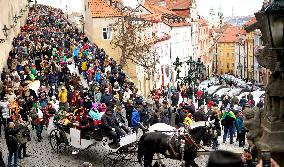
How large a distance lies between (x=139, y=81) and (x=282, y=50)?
47.1 metres

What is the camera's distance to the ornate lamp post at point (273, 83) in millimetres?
5744

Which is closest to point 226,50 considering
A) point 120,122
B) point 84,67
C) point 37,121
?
point 84,67

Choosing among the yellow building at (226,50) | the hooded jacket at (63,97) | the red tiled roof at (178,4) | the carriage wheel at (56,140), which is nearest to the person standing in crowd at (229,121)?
the carriage wheel at (56,140)

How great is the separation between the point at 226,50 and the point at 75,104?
114 meters

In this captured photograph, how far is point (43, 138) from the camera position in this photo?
1845 centimetres

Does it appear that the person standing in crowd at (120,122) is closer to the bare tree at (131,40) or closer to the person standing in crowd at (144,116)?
the person standing in crowd at (144,116)

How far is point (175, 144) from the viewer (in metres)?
13.5

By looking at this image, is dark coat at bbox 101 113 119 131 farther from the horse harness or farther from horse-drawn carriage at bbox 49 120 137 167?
the horse harness

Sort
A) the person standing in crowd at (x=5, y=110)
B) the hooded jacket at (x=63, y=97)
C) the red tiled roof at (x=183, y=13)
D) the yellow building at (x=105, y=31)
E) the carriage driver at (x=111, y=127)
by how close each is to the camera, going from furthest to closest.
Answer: the red tiled roof at (x=183, y=13) < the yellow building at (x=105, y=31) < the hooded jacket at (x=63, y=97) < the person standing in crowd at (x=5, y=110) < the carriage driver at (x=111, y=127)

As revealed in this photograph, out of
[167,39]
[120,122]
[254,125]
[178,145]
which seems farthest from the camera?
[167,39]

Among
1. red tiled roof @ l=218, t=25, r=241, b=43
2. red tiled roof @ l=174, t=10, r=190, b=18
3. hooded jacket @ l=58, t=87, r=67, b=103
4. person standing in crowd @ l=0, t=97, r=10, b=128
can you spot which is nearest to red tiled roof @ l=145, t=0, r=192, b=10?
red tiled roof @ l=174, t=10, r=190, b=18

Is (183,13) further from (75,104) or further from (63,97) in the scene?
(75,104)

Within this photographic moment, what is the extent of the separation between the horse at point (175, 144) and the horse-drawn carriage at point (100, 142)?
0.74m

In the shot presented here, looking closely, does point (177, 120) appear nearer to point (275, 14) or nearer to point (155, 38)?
point (275, 14)
